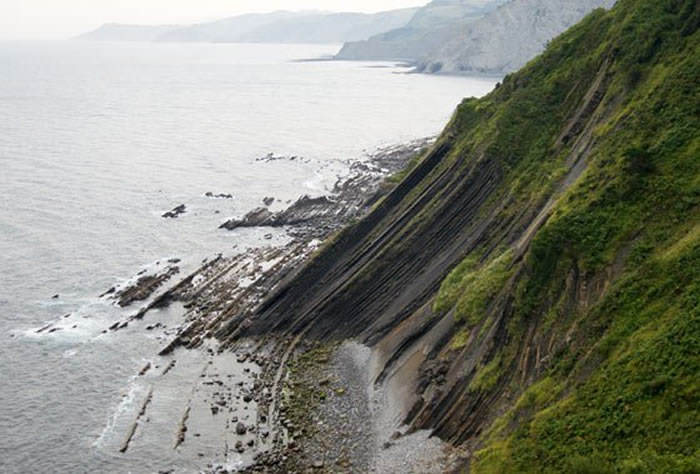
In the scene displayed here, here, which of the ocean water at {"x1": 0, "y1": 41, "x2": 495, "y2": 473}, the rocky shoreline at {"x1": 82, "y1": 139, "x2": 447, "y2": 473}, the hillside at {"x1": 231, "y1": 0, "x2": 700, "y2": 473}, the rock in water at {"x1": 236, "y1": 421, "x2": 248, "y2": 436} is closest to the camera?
the hillside at {"x1": 231, "y1": 0, "x2": 700, "y2": 473}

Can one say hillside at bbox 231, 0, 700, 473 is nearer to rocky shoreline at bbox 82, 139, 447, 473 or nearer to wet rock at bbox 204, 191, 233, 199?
rocky shoreline at bbox 82, 139, 447, 473

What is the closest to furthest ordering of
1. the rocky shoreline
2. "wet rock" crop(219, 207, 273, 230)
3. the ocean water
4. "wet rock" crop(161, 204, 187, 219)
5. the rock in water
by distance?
1. the rocky shoreline
2. the rock in water
3. the ocean water
4. "wet rock" crop(219, 207, 273, 230)
5. "wet rock" crop(161, 204, 187, 219)

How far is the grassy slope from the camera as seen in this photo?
1180 inches

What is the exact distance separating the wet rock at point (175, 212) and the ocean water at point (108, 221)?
42.6 inches

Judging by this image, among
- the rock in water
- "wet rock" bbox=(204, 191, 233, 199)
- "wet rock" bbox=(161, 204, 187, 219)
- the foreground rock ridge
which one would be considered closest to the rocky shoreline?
the rock in water

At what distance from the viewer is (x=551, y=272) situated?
133 ft

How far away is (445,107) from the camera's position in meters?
197

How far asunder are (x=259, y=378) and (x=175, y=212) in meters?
49.3

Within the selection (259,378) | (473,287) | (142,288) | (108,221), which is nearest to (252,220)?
(108,221)

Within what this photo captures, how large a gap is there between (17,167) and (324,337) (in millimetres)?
89346

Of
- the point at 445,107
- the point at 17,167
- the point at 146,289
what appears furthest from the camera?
the point at 445,107

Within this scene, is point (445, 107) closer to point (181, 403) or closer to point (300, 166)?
point (300, 166)

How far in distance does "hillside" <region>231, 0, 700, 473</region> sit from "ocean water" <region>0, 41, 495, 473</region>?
43.5 feet

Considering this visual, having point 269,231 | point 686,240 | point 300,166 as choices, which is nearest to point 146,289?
point 269,231
